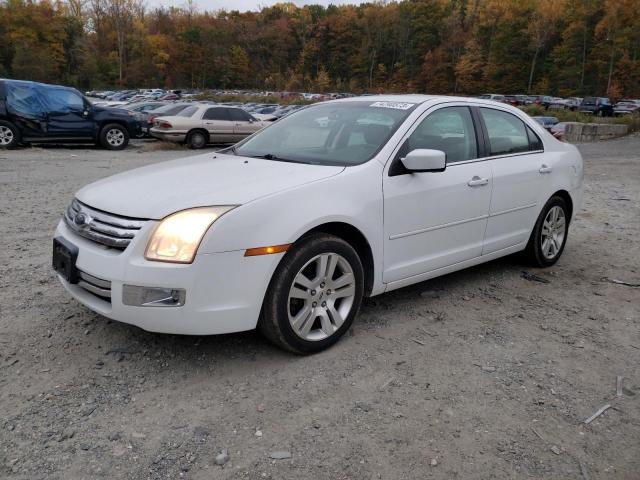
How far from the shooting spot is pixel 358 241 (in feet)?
11.5

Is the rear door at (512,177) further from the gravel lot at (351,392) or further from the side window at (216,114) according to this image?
the side window at (216,114)

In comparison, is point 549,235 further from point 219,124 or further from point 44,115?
point 219,124

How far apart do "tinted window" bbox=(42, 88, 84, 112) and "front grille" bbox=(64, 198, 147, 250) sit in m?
12.1

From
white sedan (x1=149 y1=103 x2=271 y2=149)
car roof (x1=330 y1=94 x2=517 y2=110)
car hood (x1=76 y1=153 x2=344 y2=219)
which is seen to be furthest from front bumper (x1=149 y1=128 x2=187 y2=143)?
car hood (x1=76 y1=153 x2=344 y2=219)

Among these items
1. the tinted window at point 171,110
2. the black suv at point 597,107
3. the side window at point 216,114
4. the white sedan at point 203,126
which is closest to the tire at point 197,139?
the white sedan at point 203,126

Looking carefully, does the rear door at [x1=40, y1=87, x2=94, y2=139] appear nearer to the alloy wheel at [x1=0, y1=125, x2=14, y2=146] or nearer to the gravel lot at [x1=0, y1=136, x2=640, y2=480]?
the alloy wheel at [x1=0, y1=125, x2=14, y2=146]

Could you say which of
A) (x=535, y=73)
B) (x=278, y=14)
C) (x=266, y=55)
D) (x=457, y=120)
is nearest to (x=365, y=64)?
(x=266, y=55)

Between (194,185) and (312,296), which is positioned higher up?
(194,185)

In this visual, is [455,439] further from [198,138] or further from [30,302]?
[198,138]

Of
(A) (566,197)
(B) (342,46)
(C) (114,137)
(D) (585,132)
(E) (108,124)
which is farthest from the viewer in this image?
(B) (342,46)

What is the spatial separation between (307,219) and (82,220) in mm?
1329

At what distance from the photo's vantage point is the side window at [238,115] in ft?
57.2

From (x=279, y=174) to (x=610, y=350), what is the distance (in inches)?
94.7

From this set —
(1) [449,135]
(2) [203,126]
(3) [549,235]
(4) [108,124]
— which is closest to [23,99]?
(4) [108,124]
